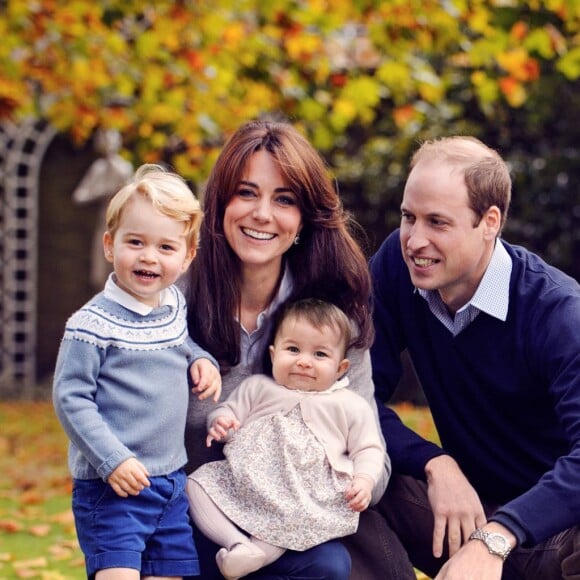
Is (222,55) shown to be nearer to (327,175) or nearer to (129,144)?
(129,144)

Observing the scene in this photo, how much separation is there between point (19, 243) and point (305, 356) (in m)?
10.0

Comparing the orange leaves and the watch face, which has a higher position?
the orange leaves

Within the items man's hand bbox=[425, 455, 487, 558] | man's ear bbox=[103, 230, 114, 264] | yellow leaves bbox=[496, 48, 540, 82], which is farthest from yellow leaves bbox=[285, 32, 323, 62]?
Answer: man's hand bbox=[425, 455, 487, 558]

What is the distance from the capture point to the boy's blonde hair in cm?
303

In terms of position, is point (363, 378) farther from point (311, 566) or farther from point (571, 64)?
point (571, 64)

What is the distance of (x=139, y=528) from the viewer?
9.61ft

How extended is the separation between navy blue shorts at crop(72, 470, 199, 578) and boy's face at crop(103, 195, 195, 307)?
560 millimetres

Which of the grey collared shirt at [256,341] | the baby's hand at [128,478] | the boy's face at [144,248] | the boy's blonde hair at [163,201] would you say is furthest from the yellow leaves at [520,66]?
the baby's hand at [128,478]

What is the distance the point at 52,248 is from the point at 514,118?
240 inches

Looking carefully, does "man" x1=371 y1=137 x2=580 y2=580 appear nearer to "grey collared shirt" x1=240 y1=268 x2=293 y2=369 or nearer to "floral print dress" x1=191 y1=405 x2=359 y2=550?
"floral print dress" x1=191 y1=405 x2=359 y2=550

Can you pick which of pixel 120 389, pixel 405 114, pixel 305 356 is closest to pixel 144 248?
pixel 120 389

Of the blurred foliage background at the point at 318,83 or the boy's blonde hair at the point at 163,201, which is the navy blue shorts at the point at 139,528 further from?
the blurred foliage background at the point at 318,83

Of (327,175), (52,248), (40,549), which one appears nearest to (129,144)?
(52,248)

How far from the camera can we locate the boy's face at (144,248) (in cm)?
301
